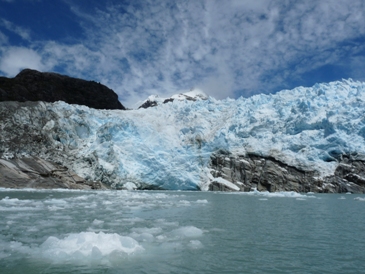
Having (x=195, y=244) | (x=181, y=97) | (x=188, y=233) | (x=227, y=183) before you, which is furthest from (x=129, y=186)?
(x=181, y=97)

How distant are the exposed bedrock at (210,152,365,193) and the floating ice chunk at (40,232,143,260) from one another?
2680 centimetres

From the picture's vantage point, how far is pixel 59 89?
53.4 m

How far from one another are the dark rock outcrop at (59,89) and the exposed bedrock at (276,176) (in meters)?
27.6

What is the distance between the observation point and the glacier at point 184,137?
30.4 metres

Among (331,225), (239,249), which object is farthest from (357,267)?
(331,225)

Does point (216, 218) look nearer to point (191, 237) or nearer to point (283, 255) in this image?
point (191, 237)

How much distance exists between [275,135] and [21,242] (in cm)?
3128

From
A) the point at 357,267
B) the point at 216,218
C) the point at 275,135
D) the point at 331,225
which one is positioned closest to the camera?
the point at 357,267

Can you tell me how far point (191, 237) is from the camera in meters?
7.17

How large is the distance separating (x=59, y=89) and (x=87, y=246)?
52518mm

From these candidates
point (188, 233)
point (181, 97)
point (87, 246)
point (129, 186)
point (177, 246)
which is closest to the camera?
point (87, 246)

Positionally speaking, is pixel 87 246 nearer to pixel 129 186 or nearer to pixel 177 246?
pixel 177 246

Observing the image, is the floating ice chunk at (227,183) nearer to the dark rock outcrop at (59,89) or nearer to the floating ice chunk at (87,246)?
the floating ice chunk at (87,246)

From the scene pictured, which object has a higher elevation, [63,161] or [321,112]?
[321,112]
